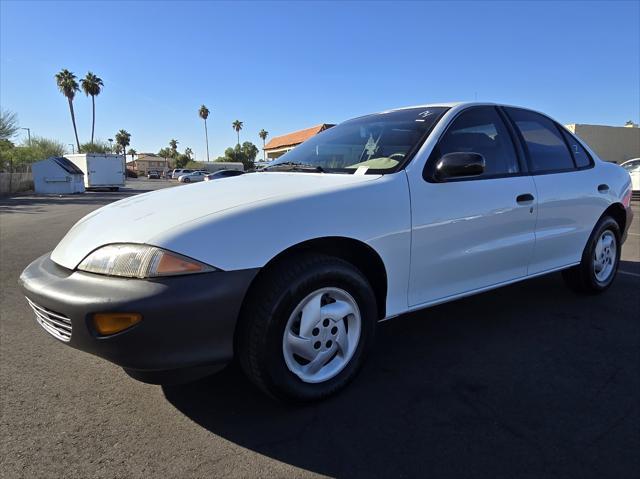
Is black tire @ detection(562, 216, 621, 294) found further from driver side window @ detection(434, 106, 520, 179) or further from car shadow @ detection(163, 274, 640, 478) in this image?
driver side window @ detection(434, 106, 520, 179)

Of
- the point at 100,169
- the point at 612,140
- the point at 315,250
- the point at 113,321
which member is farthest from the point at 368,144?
the point at 612,140

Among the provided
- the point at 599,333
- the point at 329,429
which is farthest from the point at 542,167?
the point at 329,429

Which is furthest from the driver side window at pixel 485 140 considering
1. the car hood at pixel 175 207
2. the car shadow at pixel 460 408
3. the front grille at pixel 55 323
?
the front grille at pixel 55 323

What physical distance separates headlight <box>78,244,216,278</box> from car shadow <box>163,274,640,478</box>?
86cm

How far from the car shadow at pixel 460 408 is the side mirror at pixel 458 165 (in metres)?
1.22

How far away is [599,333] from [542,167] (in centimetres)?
134

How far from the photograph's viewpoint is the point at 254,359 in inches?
86.3

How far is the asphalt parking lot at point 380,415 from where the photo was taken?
2025 mm

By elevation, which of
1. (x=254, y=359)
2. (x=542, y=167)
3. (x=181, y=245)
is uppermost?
(x=542, y=167)

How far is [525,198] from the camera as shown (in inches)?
133

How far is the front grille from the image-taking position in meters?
2.11

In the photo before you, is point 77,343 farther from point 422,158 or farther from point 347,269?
point 422,158

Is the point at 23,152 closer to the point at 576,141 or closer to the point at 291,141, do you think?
the point at 291,141

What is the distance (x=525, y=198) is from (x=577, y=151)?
1207 mm
